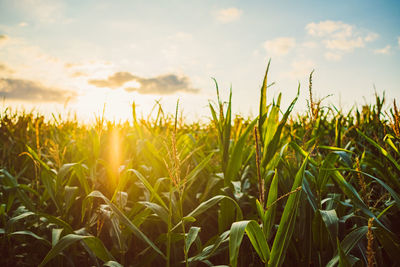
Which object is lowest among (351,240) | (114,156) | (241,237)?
(351,240)

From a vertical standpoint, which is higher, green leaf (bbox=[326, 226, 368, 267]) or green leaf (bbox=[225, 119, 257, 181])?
green leaf (bbox=[225, 119, 257, 181])

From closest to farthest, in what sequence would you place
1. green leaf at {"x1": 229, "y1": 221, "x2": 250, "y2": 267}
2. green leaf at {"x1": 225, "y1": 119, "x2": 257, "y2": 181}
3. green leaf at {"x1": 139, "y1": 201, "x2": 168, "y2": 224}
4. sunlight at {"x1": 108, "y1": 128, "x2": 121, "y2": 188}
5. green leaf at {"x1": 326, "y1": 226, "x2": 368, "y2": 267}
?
green leaf at {"x1": 229, "y1": 221, "x2": 250, "y2": 267} < green leaf at {"x1": 326, "y1": 226, "x2": 368, "y2": 267} < green leaf at {"x1": 139, "y1": 201, "x2": 168, "y2": 224} < green leaf at {"x1": 225, "y1": 119, "x2": 257, "y2": 181} < sunlight at {"x1": 108, "y1": 128, "x2": 121, "y2": 188}

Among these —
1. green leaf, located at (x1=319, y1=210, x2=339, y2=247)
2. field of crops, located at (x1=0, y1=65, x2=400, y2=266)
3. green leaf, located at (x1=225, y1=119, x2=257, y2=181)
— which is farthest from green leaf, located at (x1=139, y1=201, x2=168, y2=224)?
green leaf, located at (x1=319, y1=210, x2=339, y2=247)

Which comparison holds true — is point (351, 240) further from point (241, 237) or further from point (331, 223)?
point (241, 237)

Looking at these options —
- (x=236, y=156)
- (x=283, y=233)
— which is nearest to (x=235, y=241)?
(x=283, y=233)

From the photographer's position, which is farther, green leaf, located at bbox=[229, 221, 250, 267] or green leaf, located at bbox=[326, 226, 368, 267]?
green leaf, located at bbox=[326, 226, 368, 267]

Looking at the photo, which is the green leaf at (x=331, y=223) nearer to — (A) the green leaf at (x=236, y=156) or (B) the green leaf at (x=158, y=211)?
(A) the green leaf at (x=236, y=156)

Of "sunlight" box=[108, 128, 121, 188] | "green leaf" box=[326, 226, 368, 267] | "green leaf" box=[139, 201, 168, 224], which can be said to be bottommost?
"green leaf" box=[326, 226, 368, 267]

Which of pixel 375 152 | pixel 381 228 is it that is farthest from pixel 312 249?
pixel 375 152

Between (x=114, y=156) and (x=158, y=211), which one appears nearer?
(x=158, y=211)

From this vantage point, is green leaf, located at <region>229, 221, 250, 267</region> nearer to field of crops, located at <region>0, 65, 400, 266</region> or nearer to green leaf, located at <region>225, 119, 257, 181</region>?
field of crops, located at <region>0, 65, 400, 266</region>

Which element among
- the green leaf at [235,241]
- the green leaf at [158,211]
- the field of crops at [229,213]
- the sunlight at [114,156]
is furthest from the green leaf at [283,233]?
the sunlight at [114,156]

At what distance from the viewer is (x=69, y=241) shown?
39.8 inches

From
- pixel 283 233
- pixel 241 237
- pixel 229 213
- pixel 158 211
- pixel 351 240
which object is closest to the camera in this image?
pixel 241 237
